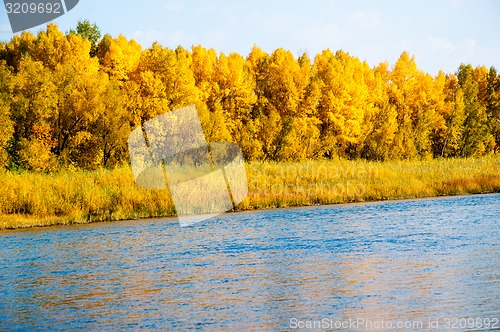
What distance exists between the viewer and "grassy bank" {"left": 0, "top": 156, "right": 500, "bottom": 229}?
102ft

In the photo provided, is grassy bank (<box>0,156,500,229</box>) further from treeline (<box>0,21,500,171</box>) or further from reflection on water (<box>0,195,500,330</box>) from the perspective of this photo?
treeline (<box>0,21,500,171</box>)

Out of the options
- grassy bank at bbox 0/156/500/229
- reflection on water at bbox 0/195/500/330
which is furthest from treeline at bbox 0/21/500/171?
reflection on water at bbox 0/195/500/330

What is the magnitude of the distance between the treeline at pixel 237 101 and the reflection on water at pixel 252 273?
2361 centimetres

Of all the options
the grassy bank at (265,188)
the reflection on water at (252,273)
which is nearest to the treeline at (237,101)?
the grassy bank at (265,188)

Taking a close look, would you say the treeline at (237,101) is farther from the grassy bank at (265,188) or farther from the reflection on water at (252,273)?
the reflection on water at (252,273)

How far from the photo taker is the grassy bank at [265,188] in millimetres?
30969

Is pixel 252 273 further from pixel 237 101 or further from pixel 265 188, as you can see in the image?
pixel 237 101

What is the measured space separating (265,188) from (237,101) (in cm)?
2786

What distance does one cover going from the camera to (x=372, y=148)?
64.6 m

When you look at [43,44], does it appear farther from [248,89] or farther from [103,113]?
[248,89]

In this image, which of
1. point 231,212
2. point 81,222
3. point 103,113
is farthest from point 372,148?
point 81,222

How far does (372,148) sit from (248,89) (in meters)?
12.4

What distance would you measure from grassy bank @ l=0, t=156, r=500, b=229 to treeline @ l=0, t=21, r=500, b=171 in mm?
14959

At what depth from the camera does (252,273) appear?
16656 millimetres
